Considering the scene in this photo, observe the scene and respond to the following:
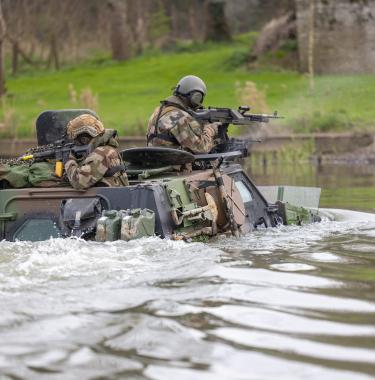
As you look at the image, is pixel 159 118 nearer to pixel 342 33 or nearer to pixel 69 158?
pixel 69 158

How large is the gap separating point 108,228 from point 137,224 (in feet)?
0.84

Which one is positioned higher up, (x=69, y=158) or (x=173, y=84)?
(x=173, y=84)

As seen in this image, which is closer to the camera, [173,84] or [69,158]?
[69,158]

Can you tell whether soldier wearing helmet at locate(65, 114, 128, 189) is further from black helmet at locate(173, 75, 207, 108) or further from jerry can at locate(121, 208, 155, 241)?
black helmet at locate(173, 75, 207, 108)

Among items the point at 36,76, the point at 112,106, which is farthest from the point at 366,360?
the point at 36,76

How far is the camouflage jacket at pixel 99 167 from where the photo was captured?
10.8m

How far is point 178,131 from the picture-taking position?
12492 millimetres

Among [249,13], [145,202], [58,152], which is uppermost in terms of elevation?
[249,13]

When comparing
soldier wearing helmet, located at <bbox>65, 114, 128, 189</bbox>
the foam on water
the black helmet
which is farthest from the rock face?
the foam on water

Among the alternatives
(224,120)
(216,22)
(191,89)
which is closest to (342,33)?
(216,22)

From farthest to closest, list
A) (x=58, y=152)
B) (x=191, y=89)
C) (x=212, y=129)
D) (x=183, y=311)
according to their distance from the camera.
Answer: (x=212, y=129)
(x=191, y=89)
(x=58, y=152)
(x=183, y=311)

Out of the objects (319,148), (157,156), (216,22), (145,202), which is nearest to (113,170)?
(145,202)

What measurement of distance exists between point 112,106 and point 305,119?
7.75 m

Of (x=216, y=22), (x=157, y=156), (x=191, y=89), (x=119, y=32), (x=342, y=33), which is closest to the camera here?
(x=157, y=156)
